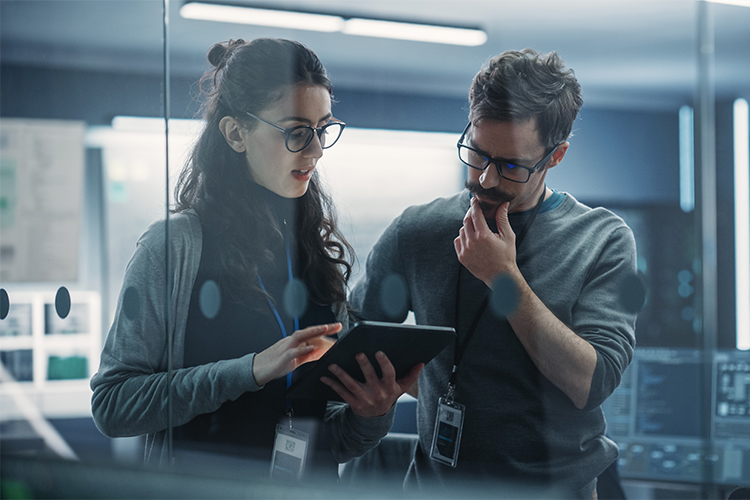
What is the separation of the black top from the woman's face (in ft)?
0.09

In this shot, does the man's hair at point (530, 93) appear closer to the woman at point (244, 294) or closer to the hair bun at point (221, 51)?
the woman at point (244, 294)

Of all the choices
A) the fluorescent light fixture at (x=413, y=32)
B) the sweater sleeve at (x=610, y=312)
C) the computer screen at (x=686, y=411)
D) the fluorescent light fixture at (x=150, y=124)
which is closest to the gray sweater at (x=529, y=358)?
the sweater sleeve at (x=610, y=312)

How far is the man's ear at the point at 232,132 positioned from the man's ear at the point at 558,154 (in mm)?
603

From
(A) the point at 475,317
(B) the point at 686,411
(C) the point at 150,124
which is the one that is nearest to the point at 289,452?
(A) the point at 475,317

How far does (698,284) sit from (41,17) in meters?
1.62

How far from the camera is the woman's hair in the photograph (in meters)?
1.08

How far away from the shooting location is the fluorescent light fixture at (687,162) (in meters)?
1.20

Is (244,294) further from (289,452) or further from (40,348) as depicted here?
(40,348)

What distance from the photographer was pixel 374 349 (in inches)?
38.1

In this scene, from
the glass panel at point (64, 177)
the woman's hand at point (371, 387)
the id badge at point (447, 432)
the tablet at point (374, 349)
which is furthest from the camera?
the glass panel at point (64, 177)

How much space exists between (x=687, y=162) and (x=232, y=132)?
94cm

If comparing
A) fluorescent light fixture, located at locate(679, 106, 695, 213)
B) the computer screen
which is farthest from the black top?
fluorescent light fixture, located at locate(679, 106, 695, 213)

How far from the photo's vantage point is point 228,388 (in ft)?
3.40

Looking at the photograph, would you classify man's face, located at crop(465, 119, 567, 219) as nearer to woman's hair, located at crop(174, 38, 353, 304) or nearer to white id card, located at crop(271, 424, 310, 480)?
woman's hair, located at crop(174, 38, 353, 304)
